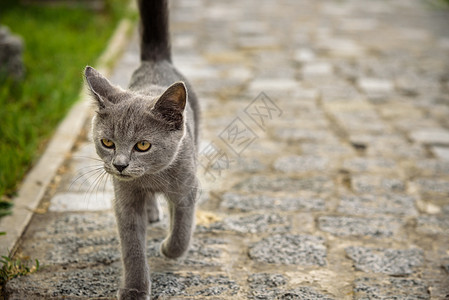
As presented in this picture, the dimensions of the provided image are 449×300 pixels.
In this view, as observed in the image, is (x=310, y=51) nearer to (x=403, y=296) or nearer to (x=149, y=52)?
(x=149, y=52)

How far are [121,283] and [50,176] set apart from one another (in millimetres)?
1367

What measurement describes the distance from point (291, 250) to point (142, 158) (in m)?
1.03

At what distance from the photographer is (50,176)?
366 centimetres

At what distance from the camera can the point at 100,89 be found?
8.23 ft

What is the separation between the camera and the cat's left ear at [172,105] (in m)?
2.37

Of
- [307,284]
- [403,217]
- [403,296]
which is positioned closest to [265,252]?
[307,284]

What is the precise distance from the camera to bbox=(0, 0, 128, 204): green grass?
3.90 meters

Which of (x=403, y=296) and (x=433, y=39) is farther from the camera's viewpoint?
(x=433, y=39)

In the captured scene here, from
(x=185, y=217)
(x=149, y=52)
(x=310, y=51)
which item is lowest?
(x=310, y=51)

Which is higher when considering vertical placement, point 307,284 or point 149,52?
point 149,52

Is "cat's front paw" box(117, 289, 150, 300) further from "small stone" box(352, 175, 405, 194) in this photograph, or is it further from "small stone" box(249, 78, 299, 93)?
"small stone" box(249, 78, 299, 93)

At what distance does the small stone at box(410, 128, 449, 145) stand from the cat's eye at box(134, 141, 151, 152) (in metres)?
2.74

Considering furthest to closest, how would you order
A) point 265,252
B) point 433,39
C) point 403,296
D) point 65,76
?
point 433,39 → point 65,76 → point 265,252 → point 403,296

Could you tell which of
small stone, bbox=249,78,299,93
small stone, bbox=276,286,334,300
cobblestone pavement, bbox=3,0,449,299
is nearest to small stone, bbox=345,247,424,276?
cobblestone pavement, bbox=3,0,449,299
